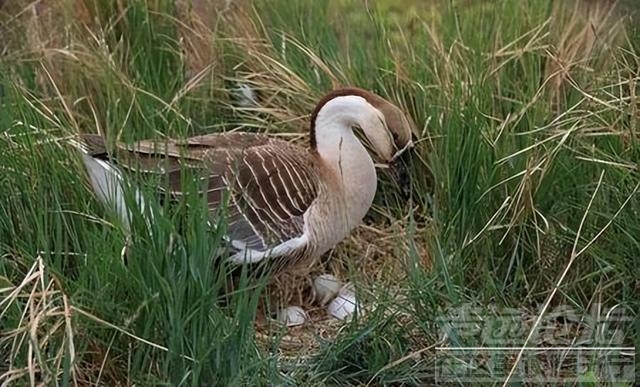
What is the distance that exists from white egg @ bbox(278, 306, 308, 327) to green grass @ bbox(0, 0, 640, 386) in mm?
188

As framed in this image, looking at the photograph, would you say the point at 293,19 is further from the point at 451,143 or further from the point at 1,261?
the point at 1,261

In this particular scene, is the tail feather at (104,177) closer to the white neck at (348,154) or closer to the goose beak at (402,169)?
the white neck at (348,154)

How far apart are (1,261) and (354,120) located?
3.47 ft

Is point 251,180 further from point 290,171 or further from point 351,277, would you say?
point 351,277

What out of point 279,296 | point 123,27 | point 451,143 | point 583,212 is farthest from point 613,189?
point 123,27

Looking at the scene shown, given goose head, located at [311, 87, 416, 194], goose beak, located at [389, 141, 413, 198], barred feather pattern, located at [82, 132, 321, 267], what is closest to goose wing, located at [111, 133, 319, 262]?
barred feather pattern, located at [82, 132, 321, 267]

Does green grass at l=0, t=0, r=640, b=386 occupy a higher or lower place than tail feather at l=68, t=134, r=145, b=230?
lower

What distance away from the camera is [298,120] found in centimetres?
368

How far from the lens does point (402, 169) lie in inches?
134

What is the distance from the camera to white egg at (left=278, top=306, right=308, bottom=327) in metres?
3.11

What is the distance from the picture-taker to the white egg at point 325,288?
3.24 meters

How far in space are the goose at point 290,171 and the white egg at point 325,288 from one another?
4.1 inches

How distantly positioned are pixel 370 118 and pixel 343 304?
1.62ft

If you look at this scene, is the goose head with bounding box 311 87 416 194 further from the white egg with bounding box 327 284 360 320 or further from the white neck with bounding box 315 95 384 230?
the white egg with bounding box 327 284 360 320
